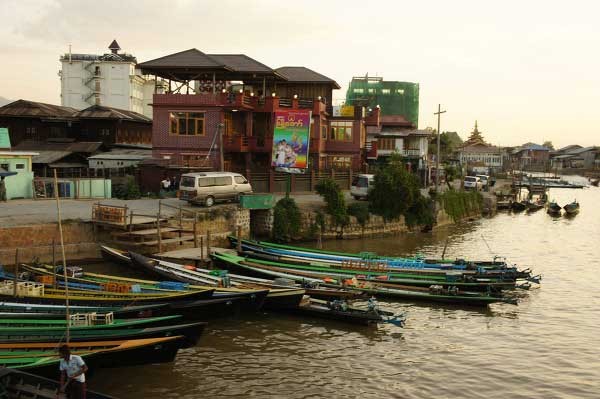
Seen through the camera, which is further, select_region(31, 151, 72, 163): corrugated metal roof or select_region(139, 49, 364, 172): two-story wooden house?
select_region(31, 151, 72, 163): corrugated metal roof

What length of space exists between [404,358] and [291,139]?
77.2 feet

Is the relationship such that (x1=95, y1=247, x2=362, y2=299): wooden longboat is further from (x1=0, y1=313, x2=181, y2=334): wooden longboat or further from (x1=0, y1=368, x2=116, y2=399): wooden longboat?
(x1=0, y1=368, x2=116, y2=399): wooden longboat

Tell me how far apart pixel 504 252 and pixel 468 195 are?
71.6ft

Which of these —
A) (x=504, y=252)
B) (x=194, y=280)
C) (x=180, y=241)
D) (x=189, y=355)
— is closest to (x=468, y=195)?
(x=504, y=252)

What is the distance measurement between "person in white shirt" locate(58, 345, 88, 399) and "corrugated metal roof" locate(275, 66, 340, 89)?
144 feet

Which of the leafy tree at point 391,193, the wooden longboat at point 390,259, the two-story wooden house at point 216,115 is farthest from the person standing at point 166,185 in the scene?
the leafy tree at point 391,193

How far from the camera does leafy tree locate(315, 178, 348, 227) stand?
38844mm

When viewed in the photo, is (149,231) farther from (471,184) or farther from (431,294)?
(471,184)

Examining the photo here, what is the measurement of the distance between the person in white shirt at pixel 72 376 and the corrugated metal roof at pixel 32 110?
160 ft

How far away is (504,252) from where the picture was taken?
3853 cm

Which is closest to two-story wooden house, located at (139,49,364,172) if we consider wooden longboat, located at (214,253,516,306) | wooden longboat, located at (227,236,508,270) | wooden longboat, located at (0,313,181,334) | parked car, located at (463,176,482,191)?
wooden longboat, located at (227,236,508,270)

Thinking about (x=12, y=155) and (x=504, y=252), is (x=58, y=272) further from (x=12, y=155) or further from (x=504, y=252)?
(x=504, y=252)

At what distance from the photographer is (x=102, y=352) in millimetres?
14883

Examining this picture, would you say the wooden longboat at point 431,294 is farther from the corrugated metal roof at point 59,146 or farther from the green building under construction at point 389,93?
the green building under construction at point 389,93
